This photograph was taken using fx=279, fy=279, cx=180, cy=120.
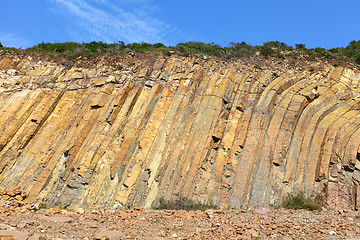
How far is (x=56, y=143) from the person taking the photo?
599 inches

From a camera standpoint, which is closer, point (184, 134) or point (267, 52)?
point (184, 134)

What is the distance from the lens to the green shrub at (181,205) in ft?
37.0

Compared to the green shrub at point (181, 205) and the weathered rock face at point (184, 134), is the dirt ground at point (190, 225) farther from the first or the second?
the weathered rock face at point (184, 134)

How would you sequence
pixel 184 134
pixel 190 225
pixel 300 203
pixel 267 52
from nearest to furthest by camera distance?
pixel 190 225
pixel 300 203
pixel 184 134
pixel 267 52

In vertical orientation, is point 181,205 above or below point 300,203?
below

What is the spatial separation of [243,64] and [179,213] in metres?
10.9

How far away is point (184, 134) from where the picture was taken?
13.9 m

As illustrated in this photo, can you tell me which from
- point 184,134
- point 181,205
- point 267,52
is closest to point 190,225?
point 181,205

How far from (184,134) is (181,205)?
366 centimetres

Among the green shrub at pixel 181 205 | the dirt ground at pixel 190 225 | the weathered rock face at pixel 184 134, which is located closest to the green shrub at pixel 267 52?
the weathered rock face at pixel 184 134

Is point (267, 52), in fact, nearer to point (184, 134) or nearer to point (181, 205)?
point (184, 134)

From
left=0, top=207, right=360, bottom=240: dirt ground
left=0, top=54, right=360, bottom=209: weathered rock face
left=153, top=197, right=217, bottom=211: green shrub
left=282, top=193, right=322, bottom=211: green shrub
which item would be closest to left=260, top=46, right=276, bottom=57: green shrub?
left=0, top=54, right=360, bottom=209: weathered rock face

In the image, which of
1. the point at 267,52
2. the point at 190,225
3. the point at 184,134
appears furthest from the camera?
the point at 267,52

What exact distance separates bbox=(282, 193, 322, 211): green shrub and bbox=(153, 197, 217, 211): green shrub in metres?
2.98
